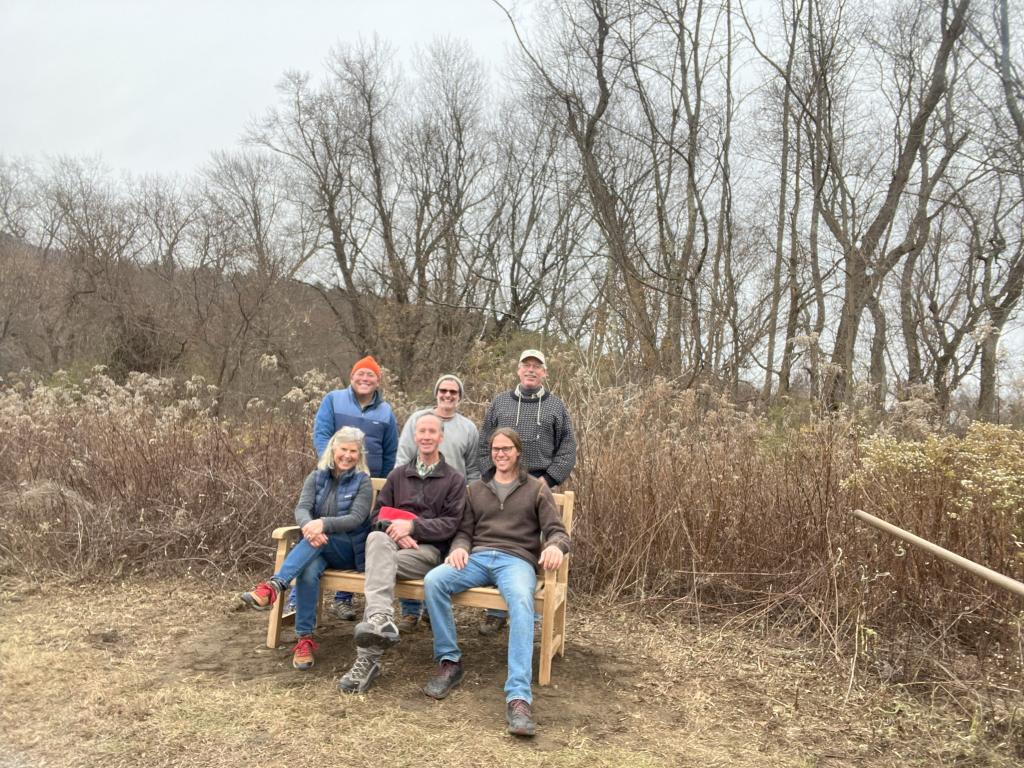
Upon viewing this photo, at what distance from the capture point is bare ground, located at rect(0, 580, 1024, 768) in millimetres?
3002

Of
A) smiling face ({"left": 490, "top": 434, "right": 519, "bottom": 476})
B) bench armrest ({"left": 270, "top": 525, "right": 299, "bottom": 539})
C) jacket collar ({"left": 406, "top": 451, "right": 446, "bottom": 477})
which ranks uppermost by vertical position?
smiling face ({"left": 490, "top": 434, "right": 519, "bottom": 476})

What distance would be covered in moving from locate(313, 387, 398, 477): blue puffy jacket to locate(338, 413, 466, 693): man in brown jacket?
57 centimetres

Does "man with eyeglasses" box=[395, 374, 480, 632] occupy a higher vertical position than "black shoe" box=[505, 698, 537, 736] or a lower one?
higher

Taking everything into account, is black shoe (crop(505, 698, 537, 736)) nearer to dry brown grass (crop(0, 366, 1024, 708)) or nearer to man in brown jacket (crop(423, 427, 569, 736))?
man in brown jacket (crop(423, 427, 569, 736))

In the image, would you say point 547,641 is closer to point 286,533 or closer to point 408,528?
point 408,528

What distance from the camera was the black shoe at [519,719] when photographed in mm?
3135

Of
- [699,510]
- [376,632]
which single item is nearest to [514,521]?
[376,632]

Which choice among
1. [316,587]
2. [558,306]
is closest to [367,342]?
[558,306]

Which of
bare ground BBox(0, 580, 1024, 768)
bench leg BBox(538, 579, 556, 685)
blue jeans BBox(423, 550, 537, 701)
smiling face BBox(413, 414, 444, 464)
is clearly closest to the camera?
bare ground BBox(0, 580, 1024, 768)

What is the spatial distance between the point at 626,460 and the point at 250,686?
9.08 feet

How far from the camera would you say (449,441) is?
176 inches

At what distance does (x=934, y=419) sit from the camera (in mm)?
5602

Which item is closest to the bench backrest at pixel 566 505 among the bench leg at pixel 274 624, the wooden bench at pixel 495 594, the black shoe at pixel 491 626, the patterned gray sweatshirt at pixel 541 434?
the wooden bench at pixel 495 594

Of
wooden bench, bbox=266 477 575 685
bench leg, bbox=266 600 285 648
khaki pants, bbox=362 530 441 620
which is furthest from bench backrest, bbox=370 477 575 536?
bench leg, bbox=266 600 285 648
